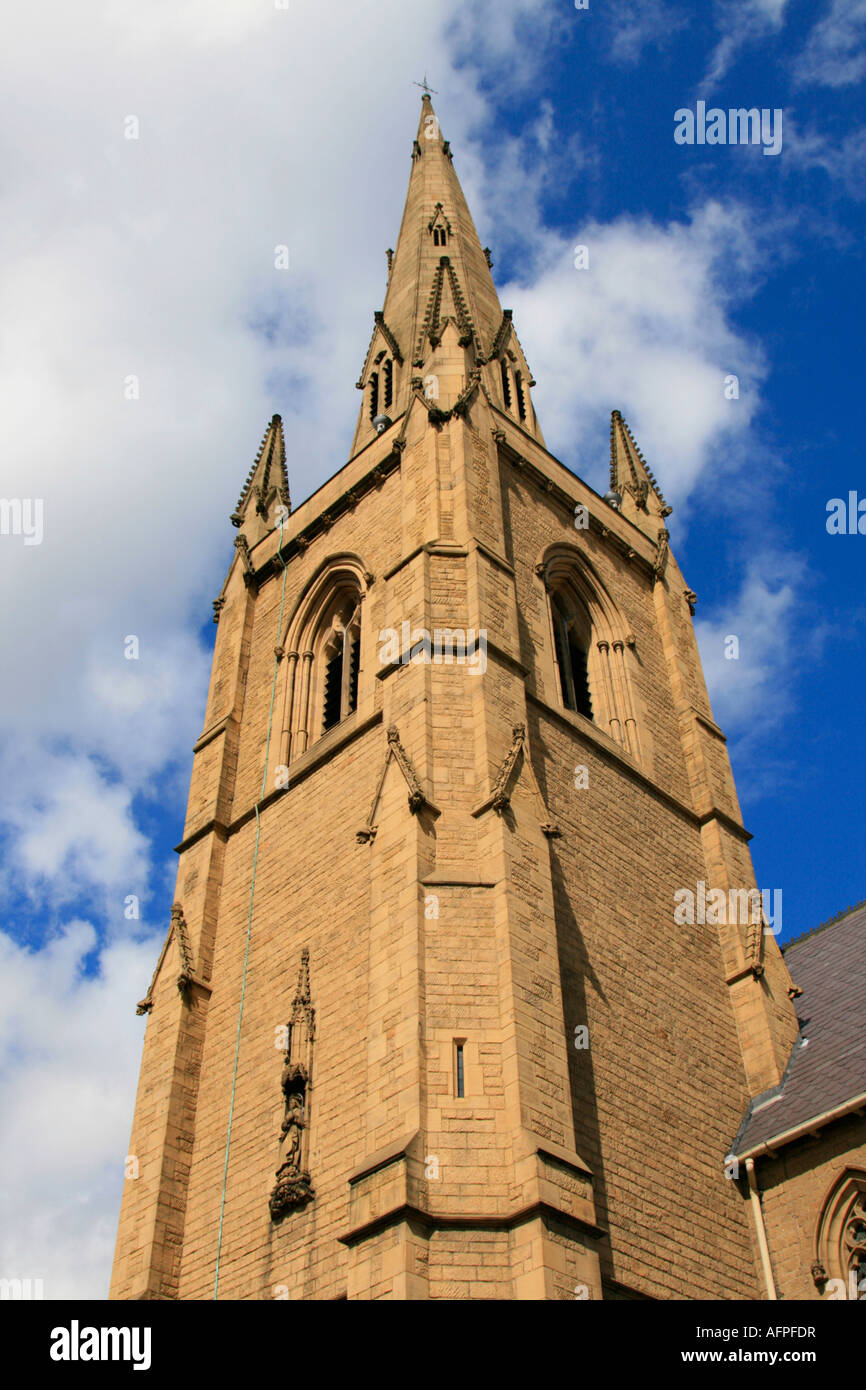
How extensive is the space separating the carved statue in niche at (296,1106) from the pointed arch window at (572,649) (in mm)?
6603

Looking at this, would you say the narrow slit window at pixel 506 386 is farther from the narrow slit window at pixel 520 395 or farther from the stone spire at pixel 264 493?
the stone spire at pixel 264 493

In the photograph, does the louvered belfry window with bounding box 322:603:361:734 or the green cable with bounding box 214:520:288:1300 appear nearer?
the green cable with bounding box 214:520:288:1300

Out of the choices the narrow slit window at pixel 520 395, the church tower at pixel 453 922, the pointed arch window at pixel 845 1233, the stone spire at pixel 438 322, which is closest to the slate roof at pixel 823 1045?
the church tower at pixel 453 922

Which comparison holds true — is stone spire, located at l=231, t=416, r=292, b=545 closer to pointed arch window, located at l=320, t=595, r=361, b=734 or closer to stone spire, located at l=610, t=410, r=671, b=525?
pointed arch window, located at l=320, t=595, r=361, b=734

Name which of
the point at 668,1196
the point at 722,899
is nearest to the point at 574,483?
the point at 722,899

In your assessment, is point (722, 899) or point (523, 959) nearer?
point (523, 959)

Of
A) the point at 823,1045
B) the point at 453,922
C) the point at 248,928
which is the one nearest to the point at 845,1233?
the point at 823,1045

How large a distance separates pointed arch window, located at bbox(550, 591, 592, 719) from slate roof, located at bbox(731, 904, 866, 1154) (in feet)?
18.0

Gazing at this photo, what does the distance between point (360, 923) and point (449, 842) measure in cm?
196

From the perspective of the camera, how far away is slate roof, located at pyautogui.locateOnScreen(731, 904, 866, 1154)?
50.1 feet

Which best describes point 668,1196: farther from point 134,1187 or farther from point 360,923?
point 134,1187

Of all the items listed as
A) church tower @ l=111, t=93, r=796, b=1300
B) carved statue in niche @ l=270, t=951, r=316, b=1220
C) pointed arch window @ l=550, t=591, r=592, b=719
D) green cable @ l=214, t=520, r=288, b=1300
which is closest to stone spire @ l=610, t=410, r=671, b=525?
church tower @ l=111, t=93, r=796, b=1300

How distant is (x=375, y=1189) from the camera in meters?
11.2

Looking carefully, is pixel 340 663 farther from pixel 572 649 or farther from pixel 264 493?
pixel 264 493
